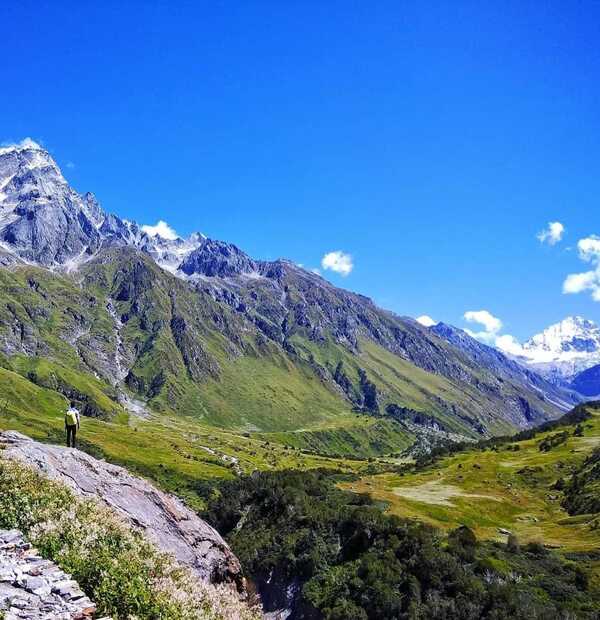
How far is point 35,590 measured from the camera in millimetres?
13398

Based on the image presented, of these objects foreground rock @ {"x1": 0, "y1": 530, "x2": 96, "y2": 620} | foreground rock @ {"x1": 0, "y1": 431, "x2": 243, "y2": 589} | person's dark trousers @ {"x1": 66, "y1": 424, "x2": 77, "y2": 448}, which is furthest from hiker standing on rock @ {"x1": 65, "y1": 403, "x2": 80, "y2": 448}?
foreground rock @ {"x1": 0, "y1": 530, "x2": 96, "y2": 620}

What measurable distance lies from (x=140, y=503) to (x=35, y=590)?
18772mm

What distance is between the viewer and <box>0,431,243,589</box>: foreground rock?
1117 inches

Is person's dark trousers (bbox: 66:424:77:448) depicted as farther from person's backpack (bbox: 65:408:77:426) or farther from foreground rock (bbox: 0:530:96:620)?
foreground rock (bbox: 0:530:96:620)

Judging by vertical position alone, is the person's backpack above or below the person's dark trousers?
above

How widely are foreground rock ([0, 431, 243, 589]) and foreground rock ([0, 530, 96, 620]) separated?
12196mm

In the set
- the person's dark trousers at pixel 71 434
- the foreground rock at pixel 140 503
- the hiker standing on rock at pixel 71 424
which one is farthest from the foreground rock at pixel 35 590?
the person's dark trousers at pixel 71 434

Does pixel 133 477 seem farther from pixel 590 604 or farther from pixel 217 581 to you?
pixel 590 604

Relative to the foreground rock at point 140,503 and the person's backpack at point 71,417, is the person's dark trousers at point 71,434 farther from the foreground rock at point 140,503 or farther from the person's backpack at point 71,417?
the foreground rock at point 140,503

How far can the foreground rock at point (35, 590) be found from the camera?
12.6 meters

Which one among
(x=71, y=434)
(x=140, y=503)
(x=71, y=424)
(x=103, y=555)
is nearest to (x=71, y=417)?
(x=71, y=424)

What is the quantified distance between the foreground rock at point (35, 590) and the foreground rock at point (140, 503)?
Answer: 40.0 ft

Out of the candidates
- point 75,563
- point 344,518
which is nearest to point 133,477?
point 75,563

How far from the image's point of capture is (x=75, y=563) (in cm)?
1593
